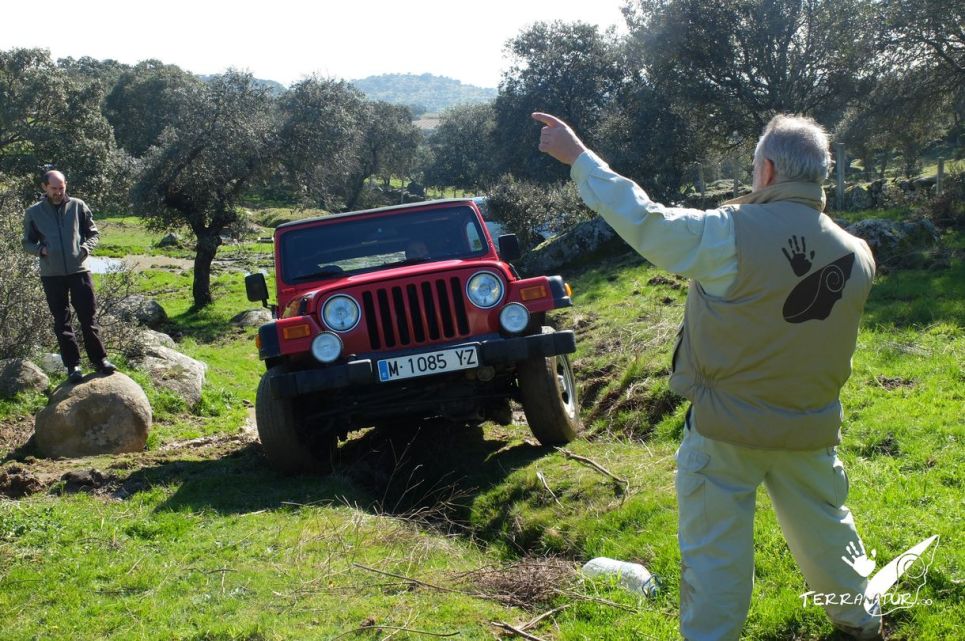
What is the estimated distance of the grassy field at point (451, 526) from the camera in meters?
4.02

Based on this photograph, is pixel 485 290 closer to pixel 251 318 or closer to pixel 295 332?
pixel 295 332

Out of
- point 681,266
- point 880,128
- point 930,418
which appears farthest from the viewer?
point 880,128

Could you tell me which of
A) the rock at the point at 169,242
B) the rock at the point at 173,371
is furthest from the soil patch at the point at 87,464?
the rock at the point at 169,242

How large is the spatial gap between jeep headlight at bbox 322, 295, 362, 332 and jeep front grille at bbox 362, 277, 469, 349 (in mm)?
79

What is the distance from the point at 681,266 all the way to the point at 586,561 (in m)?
2.61

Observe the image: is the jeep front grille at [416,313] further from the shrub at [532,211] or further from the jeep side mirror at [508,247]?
the shrub at [532,211]

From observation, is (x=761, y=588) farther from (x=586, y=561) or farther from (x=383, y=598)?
(x=383, y=598)

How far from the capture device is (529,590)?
4461 mm

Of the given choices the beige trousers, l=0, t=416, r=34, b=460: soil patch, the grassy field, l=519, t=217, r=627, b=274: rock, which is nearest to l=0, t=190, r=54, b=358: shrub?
the grassy field

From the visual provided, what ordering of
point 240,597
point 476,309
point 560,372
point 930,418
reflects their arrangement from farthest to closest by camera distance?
1. point 560,372
2. point 476,309
3. point 930,418
4. point 240,597

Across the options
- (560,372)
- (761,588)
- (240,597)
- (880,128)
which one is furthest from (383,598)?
(880,128)

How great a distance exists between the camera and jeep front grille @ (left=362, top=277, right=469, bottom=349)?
648cm

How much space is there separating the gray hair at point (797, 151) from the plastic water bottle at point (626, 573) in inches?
85.0

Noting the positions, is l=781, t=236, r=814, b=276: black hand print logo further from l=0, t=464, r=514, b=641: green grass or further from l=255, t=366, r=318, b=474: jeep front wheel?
l=255, t=366, r=318, b=474: jeep front wheel
